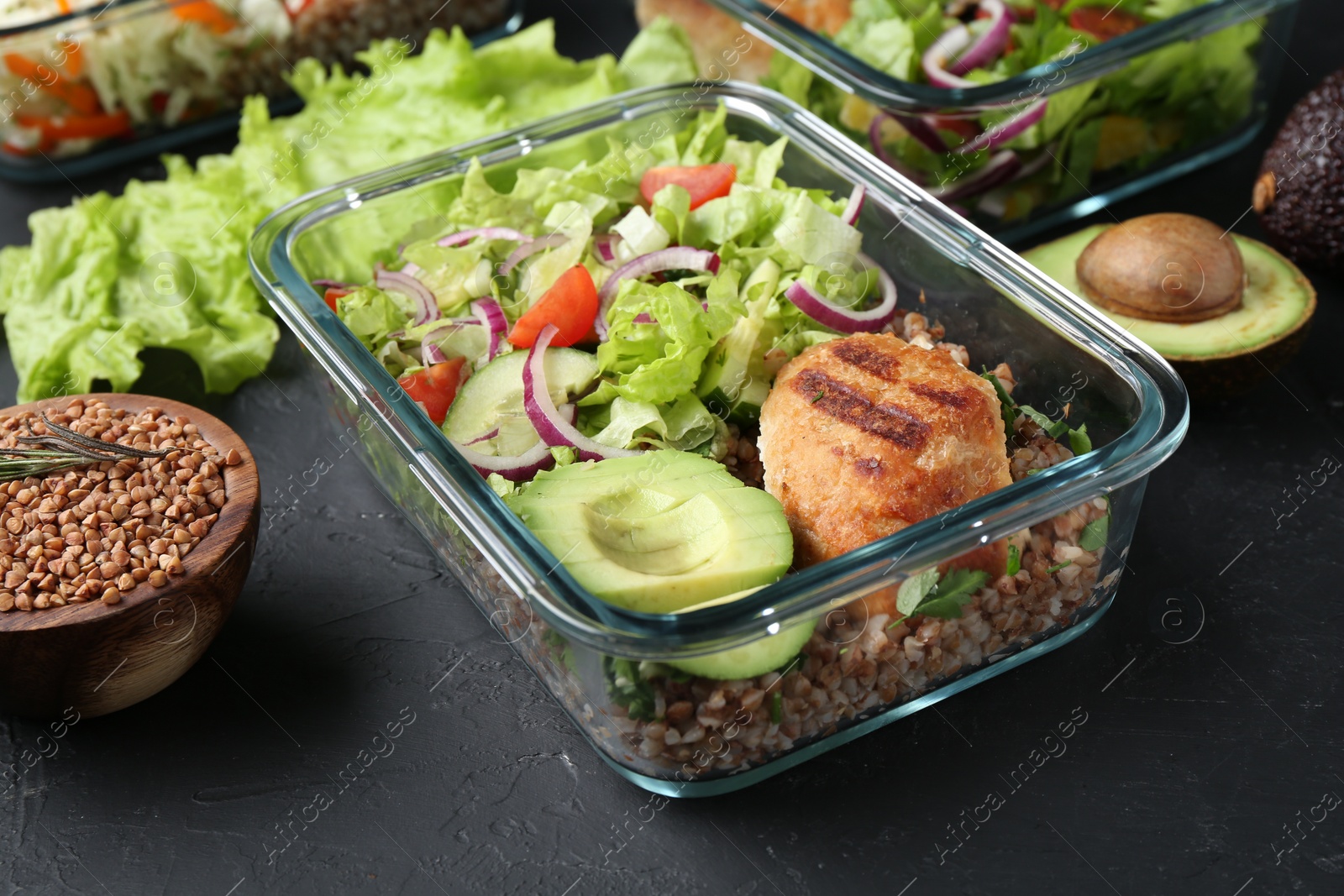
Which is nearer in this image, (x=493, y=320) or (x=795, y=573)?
(x=795, y=573)

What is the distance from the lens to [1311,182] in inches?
117

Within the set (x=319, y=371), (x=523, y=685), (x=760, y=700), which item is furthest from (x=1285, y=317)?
(x=319, y=371)

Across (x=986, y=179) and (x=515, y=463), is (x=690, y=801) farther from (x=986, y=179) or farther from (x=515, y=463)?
(x=986, y=179)

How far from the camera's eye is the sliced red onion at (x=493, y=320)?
2.53 metres

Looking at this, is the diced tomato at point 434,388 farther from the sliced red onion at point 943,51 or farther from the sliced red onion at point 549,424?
the sliced red onion at point 943,51

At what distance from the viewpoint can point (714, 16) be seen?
3.51 metres

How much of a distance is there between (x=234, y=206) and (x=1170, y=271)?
2270 mm

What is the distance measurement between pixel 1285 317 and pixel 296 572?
82.7 inches

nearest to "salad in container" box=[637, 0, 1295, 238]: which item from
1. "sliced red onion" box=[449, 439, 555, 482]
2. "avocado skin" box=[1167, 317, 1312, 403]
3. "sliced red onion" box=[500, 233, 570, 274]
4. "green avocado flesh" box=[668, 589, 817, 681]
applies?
"avocado skin" box=[1167, 317, 1312, 403]

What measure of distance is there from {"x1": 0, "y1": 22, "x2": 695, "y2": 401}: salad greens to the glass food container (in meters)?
0.17

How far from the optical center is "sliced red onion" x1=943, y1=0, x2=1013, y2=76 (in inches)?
129

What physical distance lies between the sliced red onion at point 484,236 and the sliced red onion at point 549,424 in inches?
18.1

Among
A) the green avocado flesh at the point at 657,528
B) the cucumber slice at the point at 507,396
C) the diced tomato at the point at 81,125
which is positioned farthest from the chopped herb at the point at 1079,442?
the diced tomato at the point at 81,125

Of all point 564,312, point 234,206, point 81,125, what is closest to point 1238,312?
point 564,312
